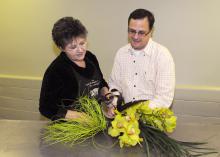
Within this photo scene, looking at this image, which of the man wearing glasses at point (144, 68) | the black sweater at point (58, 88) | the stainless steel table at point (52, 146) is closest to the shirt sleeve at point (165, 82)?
the man wearing glasses at point (144, 68)

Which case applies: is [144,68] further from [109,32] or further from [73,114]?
[109,32]

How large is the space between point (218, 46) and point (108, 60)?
1.04 meters

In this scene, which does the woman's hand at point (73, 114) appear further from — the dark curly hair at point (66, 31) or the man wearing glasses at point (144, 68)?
the man wearing glasses at point (144, 68)

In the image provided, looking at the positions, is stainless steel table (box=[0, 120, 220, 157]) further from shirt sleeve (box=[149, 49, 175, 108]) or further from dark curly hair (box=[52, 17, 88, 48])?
dark curly hair (box=[52, 17, 88, 48])

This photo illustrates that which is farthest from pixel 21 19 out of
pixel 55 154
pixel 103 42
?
pixel 55 154

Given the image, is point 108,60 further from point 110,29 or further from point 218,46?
point 218,46

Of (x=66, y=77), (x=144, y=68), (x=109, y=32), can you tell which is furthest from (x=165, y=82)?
(x=109, y=32)

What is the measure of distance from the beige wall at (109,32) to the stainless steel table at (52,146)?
122 centimetres

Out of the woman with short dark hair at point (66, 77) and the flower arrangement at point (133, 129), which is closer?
the flower arrangement at point (133, 129)

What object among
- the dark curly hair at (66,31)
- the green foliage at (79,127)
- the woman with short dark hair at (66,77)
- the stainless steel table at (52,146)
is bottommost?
the stainless steel table at (52,146)

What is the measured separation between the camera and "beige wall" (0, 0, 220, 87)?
9.32ft

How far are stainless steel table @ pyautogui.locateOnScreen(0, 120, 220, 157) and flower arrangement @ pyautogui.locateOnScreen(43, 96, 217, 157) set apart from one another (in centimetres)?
4

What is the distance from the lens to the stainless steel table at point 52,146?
149 cm

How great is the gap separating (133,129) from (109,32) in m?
1.77
